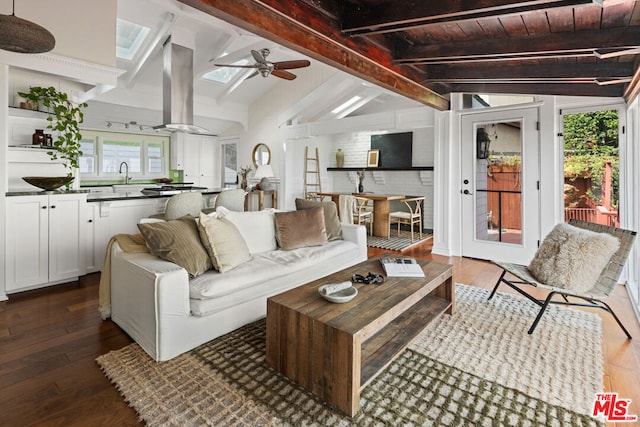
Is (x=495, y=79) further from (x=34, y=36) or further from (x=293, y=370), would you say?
(x=34, y=36)

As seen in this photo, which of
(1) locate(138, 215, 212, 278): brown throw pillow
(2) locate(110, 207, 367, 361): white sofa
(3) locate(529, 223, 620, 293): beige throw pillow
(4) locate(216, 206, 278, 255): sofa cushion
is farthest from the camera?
(4) locate(216, 206, 278, 255): sofa cushion

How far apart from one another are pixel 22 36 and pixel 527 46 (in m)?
3.60

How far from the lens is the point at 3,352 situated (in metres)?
2.18

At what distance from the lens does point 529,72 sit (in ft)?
11.1

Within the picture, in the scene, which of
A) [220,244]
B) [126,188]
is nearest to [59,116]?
[220,244]

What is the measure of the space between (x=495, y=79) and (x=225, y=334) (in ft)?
11.7

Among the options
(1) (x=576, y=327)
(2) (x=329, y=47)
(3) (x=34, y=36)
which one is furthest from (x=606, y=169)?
(3) (x=34, y=36)

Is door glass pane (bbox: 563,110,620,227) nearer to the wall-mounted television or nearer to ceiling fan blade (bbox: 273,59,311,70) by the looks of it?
ceiling fan blade (bbox: 273,59,311,70)

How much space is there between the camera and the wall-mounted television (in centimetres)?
725

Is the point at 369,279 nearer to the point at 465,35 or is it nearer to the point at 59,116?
the point at 465,35

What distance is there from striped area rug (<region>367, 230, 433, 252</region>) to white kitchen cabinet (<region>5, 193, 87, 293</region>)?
4.01m

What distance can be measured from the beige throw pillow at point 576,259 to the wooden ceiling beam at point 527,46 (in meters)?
1.36

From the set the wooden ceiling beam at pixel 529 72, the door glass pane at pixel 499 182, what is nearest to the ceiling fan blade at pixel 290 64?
the wooden ceiling beam at pixel 529 72

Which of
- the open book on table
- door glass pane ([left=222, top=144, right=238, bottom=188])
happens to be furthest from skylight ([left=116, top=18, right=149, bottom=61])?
the open book on table
